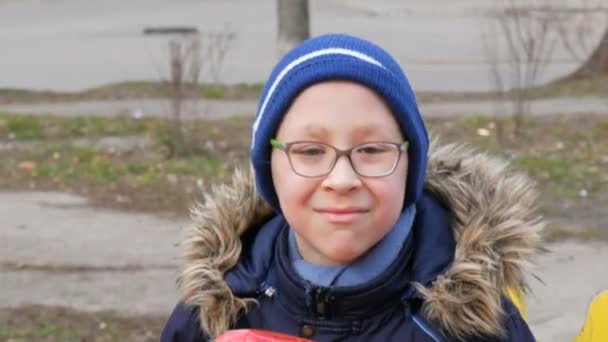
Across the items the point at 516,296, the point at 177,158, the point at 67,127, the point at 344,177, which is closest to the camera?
the point at 344,177

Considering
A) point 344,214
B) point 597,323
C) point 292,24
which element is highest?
point 344,214

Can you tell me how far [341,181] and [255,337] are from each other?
0.29 meters

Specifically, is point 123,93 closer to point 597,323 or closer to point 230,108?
point 230,108

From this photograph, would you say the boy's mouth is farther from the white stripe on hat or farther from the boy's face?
the white stripe on hat

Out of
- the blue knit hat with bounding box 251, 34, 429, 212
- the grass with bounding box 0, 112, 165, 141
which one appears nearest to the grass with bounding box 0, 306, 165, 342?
the blue knit hat with bounding box 251, 34, 429, 212

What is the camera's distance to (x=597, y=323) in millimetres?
2553

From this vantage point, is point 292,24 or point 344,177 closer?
point 344,177

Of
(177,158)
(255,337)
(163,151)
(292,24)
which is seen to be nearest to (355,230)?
(255,337)

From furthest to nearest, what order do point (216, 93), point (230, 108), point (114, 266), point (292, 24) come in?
1. point (216, 93)
2. point (230, 108)
3. point (292, 24)
4. point (114, 266)

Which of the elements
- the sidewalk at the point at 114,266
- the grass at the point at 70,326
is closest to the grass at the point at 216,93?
the sidewalk at the point at 114,266

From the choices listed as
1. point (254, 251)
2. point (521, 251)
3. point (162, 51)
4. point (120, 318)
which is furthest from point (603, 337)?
point (162, 51)

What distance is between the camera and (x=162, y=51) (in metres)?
14.4

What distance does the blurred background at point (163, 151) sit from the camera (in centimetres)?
517

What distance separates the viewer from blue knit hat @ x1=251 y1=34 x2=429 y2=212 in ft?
6.74
